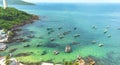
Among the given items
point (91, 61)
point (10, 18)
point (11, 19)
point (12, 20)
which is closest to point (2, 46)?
point (91, 61)

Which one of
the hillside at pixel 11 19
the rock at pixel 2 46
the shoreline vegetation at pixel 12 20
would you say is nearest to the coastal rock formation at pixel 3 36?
the rock at pixel 2 46

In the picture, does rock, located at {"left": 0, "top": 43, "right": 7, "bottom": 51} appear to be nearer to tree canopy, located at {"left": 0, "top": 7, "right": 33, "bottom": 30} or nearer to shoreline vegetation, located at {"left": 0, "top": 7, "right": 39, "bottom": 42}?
shoreline vegetation, located at {"left": 0, "top": 7, "right": 39, "bottom": 42}

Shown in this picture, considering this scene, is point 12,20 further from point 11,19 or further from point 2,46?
point 2,46

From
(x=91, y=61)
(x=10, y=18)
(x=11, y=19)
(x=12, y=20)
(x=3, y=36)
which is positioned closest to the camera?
(x=91, y=61)

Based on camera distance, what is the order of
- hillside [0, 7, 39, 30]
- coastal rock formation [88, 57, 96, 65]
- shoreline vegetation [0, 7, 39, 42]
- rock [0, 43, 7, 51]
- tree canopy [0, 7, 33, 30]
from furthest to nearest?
hillside [0, 7, 39, 30] < tree canopy [0, 7, 33, 30] < shoreline vegetation [0, 7, 39, 42] < rock [0, 43, 7, 51] < coastal rock formation [88, 57, 96, 65]

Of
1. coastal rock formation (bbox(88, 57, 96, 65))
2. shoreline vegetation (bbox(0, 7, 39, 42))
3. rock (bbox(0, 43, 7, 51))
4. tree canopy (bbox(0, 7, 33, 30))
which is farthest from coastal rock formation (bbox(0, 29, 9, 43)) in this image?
coastal rock formation (bbox(88, 57, 96, 65))

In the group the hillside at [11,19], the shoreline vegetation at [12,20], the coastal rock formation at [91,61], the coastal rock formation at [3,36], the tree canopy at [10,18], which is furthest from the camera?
the hillside at [11,19]

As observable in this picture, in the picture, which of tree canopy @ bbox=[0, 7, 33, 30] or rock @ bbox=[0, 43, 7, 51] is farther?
tree canopy @ bbox=[0, 7, 33, 30]

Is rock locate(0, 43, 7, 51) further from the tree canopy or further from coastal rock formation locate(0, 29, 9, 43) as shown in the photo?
the tree canopy

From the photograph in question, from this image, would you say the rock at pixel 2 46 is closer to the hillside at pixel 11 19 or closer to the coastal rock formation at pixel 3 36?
the coastal rock formation at pixel 3 36

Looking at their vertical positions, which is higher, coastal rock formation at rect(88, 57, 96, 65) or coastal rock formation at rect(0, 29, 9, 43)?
coastal rock formation at rect(88, 57, 96, 65)

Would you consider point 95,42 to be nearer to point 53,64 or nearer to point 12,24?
point 53,64

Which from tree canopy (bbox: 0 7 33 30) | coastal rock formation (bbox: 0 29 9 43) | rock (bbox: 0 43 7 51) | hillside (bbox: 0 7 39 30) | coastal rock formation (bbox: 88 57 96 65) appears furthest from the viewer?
hillside (bbox: 0 7 39 30)
